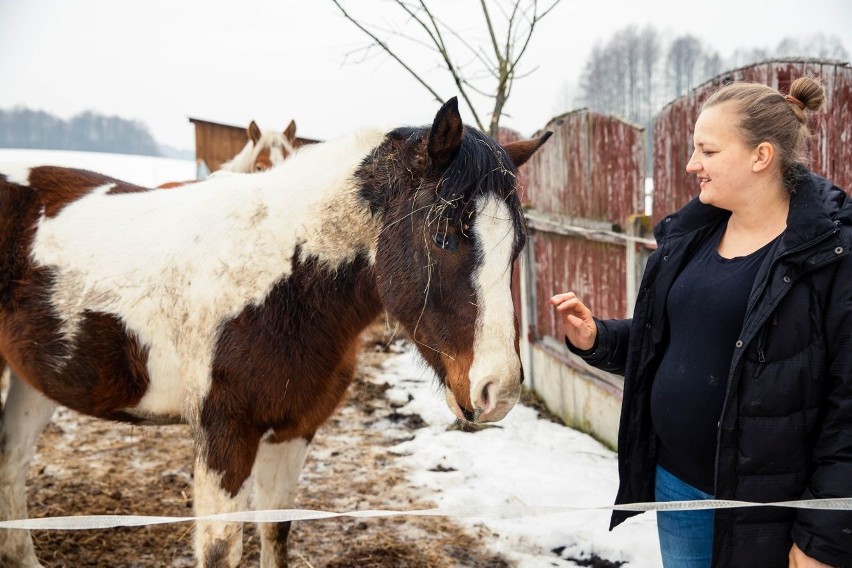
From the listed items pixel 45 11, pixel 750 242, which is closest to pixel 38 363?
pixel 750 242

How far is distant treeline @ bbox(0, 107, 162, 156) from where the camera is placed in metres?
31.8

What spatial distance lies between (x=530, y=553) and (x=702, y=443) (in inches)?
79.0

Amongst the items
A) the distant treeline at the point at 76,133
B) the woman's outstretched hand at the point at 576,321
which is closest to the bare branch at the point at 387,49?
the woman's outstretched hand at the point at 576,321

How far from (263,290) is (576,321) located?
4.05 feet

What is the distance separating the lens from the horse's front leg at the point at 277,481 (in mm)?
2895

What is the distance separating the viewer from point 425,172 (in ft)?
7.35

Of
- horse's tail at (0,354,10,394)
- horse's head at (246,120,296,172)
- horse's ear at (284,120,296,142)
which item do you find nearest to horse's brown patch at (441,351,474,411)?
horse's tail at (0,354,10,394)

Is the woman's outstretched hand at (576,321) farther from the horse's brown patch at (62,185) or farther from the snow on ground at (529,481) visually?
the horse's brown patch at (62,185)

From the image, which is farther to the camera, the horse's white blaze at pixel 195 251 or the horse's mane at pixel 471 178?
the horse's white blaze at pixel 195 251

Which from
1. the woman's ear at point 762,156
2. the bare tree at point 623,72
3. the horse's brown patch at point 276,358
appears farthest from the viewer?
the bare tree at point 623,72

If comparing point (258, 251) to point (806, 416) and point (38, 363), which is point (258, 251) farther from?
point (806, 416)

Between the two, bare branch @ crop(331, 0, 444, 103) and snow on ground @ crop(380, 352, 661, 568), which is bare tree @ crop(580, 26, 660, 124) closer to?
bare branch @ crop(331, 0, 444, 103)

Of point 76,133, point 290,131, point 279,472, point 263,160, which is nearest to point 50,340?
point 279,472

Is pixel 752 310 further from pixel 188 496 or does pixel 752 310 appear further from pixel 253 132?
pixel 253 132
